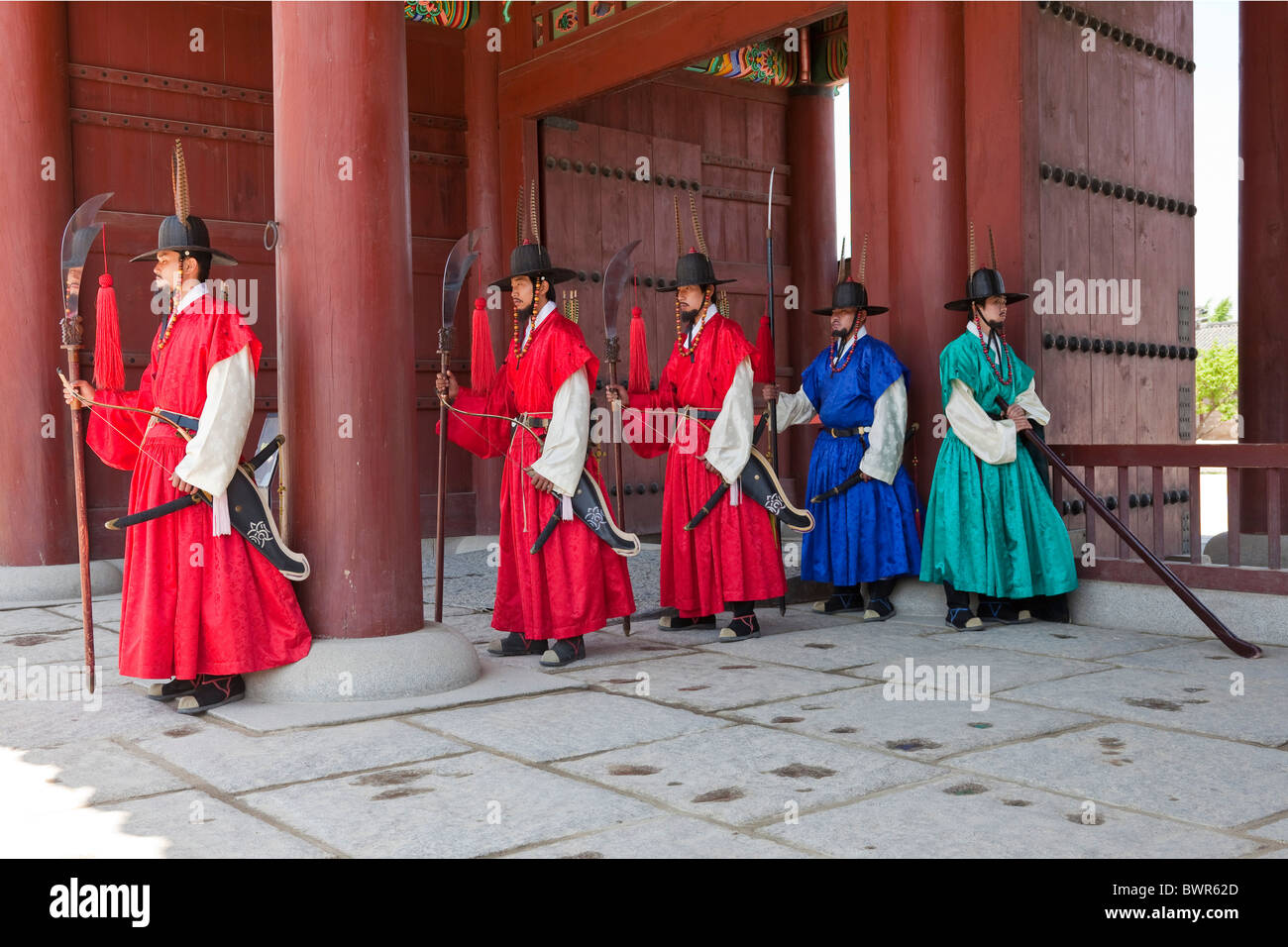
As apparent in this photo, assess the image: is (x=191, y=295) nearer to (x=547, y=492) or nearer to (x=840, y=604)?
(x=547, y=492)

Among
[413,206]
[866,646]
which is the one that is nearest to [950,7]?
[866,646]

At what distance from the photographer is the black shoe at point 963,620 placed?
18.3 ft

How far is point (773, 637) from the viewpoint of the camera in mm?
5453

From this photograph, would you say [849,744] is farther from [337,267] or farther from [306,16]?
[306,16]

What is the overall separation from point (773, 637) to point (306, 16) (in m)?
3.14

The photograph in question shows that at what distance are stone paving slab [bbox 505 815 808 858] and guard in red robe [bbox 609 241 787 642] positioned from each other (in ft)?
8.78

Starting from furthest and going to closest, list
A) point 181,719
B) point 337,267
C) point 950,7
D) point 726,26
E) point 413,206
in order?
point 413,206, point 726,26, point 950,7, point 337,267, point 181,719

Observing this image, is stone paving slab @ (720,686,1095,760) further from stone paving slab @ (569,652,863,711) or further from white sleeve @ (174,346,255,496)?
white sleeve @ (174,346,255,496)

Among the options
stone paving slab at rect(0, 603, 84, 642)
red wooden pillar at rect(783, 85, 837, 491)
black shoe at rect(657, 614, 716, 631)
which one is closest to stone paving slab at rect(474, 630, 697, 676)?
black shoe at rect(657, 614, 716, 631)

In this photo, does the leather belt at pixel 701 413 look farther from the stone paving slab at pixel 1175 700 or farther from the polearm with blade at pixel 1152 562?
the stone paving slab at pixel 1175 700

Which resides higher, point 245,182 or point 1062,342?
point 245,182

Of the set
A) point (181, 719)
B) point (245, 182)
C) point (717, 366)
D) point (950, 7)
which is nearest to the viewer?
point (181, 719)

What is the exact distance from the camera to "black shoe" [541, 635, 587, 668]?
481 centimetres

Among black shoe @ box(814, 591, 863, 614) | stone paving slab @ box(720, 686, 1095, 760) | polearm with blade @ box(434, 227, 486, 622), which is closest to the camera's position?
stone paving slab @ box(720, 686, 1095, 760)
